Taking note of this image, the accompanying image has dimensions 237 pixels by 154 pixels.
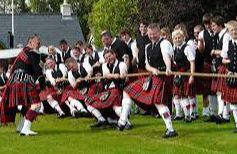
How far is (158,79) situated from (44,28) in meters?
42.8

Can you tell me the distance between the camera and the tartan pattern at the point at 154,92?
36.0ft

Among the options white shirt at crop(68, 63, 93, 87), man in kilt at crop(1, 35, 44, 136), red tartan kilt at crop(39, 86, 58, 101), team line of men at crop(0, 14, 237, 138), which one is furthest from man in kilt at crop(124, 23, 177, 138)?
red tartan kilt at crop(39, 86, 58, 101)

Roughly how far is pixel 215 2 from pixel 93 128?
20585 millimetres

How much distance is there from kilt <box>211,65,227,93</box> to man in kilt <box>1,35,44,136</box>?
3.06 m

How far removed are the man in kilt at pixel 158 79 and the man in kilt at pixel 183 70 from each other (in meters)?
0.95

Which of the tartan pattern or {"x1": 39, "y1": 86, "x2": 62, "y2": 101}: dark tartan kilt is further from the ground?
the tartan pattern

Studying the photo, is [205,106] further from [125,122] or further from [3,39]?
[3,39]

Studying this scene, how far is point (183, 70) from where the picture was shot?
41.0ft

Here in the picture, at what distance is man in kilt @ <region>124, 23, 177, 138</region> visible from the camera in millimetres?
10945

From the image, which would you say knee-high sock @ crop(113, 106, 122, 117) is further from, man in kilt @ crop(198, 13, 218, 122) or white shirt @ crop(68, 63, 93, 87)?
man in kilt @ crop(198, 13, 218, 122)

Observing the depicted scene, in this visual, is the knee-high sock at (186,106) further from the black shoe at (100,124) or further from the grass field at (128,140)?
the black shoe at (100,124)

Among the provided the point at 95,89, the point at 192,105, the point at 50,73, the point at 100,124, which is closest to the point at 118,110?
the point at 100,124

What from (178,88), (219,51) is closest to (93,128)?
(178,88)

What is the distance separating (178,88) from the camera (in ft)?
42.2
